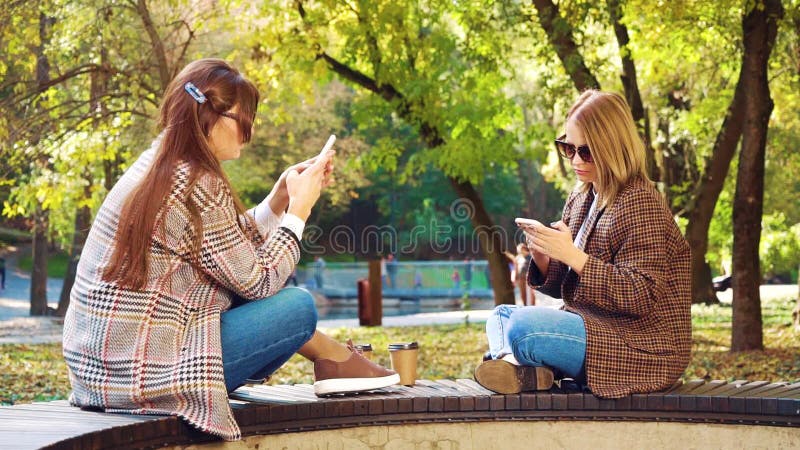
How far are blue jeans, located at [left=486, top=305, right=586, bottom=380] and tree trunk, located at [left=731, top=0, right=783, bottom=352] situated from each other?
7050 millimetres

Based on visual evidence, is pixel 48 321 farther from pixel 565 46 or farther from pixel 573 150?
pixel 573 150

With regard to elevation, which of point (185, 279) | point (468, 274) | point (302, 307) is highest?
point (185, 279)

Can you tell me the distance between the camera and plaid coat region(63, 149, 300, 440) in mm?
3699

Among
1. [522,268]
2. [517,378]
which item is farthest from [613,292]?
[522,268]

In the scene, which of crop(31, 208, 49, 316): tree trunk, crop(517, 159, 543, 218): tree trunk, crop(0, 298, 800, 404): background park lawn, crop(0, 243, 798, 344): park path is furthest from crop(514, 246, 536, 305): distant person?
crop(517, 159, 543, 218): tree trunk

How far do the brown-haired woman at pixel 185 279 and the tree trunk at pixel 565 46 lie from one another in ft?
26.9

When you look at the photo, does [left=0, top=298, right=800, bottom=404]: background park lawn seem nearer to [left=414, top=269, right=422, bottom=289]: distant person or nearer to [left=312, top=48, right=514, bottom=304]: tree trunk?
[left=312, top=48, right=514, bottom=304]: tree trunk

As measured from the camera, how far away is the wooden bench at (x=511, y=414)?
424 centimetres

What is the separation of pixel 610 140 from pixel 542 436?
1283mm

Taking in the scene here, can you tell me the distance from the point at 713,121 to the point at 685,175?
4.09 m

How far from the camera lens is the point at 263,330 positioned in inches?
155

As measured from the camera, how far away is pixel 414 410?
4477mm

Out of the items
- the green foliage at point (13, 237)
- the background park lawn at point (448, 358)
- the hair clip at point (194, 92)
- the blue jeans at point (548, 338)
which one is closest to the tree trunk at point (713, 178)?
the background park lawn at point (448, 358)

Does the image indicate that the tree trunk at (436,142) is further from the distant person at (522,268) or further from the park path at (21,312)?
the park path at (21,312)
